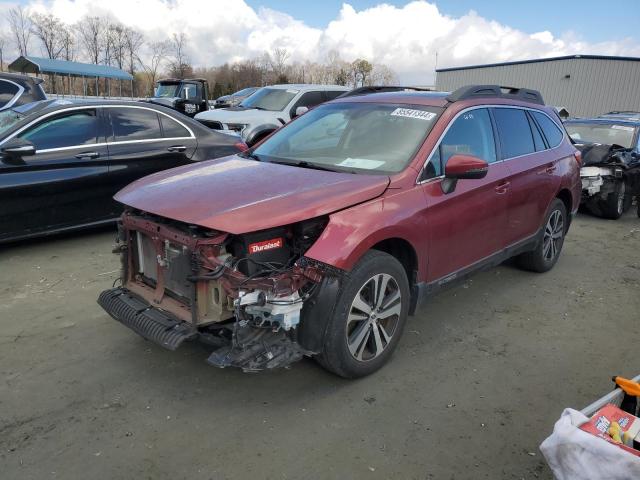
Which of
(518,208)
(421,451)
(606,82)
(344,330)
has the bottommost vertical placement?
(421,451)

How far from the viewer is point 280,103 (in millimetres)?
11984

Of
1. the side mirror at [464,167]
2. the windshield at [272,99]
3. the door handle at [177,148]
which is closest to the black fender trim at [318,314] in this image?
the side mirror at [464,167]

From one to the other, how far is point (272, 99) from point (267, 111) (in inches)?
23.1

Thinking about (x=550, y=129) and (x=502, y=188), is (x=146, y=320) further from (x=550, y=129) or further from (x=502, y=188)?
(x=550, y=129)

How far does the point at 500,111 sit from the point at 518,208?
868mm

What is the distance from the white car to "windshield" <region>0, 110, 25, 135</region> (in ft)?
15.0

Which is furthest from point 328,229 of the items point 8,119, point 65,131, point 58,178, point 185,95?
point 185,95

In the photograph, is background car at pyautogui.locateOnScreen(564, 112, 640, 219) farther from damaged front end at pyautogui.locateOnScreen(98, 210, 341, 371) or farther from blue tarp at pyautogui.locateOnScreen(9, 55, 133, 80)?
blue tarp at pyautogui.locateOnScreen(9, 55, 133, 80)

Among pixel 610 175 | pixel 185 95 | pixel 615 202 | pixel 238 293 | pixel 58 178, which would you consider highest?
pixel 185 95

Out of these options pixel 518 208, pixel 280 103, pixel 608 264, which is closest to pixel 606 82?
pixel 280 103

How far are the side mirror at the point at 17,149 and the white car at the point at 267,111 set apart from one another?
206 inches

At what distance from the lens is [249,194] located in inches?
125

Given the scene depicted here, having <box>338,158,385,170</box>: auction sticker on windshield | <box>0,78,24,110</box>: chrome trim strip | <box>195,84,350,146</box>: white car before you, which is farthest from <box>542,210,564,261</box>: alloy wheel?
<box>0,78,24,110</box>: chrome trim strip

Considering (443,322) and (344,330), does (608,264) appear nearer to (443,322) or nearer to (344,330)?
(443,322)
